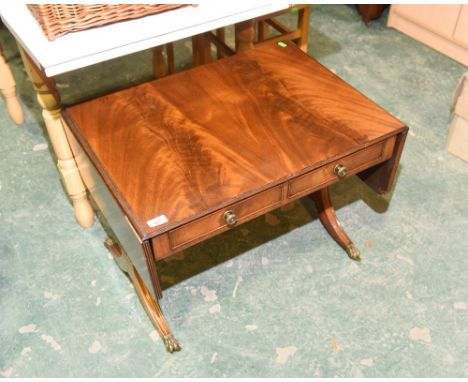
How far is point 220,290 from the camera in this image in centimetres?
179

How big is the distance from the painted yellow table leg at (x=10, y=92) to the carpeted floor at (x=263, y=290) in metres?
0.16

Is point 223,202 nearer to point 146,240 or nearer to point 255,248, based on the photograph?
point 146,240

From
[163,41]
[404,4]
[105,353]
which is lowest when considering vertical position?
[105,353]

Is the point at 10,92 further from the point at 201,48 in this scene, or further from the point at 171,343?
the point at 171,343

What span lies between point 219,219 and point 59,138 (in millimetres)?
647

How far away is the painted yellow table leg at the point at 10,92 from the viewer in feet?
7.33

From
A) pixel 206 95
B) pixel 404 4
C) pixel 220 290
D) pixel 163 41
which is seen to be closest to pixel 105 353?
pixel 220 290

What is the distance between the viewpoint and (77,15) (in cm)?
141

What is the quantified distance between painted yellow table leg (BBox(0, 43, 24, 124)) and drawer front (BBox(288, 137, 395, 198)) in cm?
145

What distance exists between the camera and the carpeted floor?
5.29ft

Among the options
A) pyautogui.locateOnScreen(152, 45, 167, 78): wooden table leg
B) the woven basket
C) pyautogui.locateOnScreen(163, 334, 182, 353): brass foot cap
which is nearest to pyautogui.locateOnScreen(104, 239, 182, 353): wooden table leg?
pyautogui.locateOnScreen(163, 334, 182, 353): brass foot cap

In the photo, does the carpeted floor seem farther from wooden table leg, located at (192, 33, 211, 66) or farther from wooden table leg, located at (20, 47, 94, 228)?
wooden table leg, located at (192, 33, 211, 66)

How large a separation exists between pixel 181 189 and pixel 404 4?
2036 mm

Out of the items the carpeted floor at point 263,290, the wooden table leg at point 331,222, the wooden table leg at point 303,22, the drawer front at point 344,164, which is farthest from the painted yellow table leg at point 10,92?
the drawer front at point 344,164
